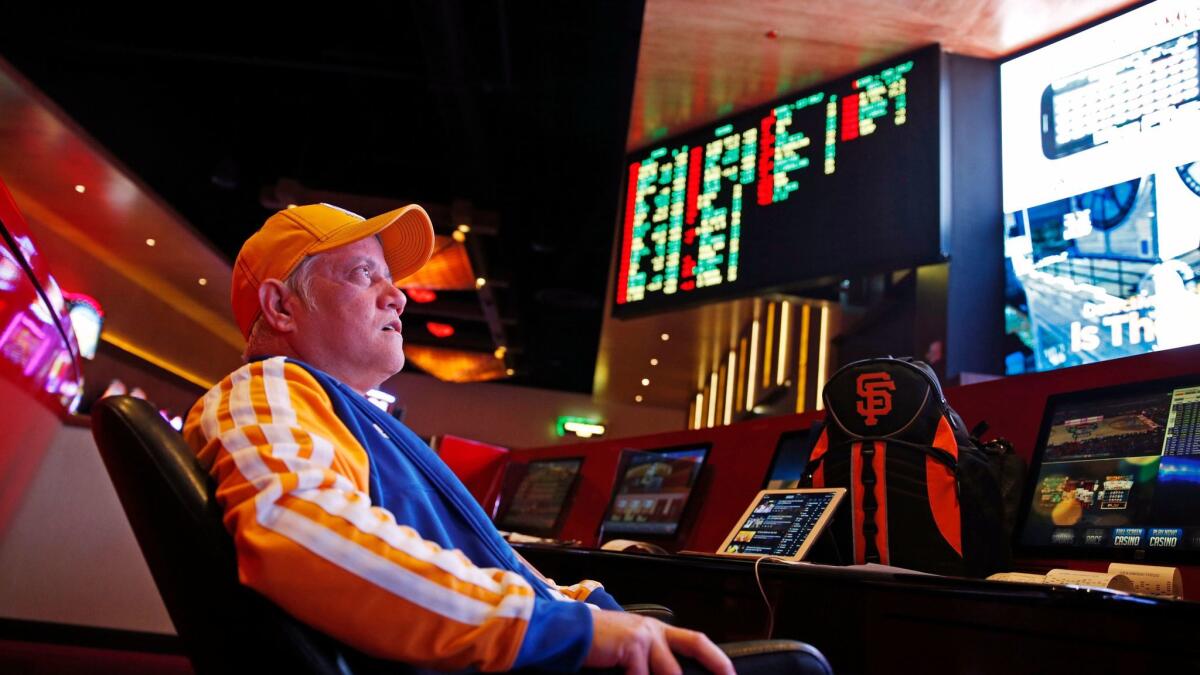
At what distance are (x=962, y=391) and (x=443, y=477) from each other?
5.26 feet

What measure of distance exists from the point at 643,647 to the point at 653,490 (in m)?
2.44

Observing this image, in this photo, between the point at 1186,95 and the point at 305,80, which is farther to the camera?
the point at 305,80

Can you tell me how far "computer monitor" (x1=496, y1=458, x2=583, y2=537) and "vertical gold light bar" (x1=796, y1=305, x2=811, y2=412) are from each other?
3094 mm

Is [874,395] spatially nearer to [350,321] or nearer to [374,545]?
[350,321]

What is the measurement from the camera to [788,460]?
286 cm

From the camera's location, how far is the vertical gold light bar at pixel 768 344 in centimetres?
759

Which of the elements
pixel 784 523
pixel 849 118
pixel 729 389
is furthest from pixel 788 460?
pixel 729 389

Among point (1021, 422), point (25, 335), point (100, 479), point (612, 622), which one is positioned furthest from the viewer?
point (100, 479)

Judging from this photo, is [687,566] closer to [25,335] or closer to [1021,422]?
[1021,422]

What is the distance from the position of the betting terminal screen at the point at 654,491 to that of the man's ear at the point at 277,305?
2014 millimetres

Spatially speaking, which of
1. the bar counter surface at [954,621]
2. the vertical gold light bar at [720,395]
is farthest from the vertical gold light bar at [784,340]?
the bar counter surface at [954,621]

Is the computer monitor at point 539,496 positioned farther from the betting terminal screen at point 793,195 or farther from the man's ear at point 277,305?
the man's ear at point 277,305

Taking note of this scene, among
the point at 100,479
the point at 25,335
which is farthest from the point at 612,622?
the point at 100,479

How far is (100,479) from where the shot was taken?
15.8 ft
